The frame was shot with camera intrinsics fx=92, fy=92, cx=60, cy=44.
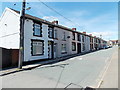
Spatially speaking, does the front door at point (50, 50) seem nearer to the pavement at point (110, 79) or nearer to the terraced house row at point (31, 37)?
the terraced house row at point (31, 37)

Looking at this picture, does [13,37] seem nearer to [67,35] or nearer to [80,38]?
[67,35]

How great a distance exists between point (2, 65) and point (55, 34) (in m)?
9.48

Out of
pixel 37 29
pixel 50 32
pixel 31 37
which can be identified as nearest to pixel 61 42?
pixel 50 32

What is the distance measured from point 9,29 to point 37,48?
4.36 m

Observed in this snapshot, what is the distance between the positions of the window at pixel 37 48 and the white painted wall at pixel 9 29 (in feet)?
6.34

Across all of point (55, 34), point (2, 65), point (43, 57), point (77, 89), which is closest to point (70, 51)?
point (55, 34)

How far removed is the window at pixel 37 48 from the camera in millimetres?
11767

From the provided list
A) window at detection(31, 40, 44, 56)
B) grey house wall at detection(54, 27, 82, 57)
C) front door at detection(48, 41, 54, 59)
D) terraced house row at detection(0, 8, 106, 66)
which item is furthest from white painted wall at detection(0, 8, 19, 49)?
grey house wall at detection(54, 27, 82, 57)

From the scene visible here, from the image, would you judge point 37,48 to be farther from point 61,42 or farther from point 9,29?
point 61,42

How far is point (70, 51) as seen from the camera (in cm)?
2061

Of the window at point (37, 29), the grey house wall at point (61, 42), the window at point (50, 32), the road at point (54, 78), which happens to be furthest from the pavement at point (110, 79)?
the grey house wall at point (61, 42)

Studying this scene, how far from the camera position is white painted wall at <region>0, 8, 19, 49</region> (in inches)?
438

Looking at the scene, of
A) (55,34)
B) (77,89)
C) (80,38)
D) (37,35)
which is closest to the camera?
(77,89)

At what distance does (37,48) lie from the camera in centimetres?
1232
